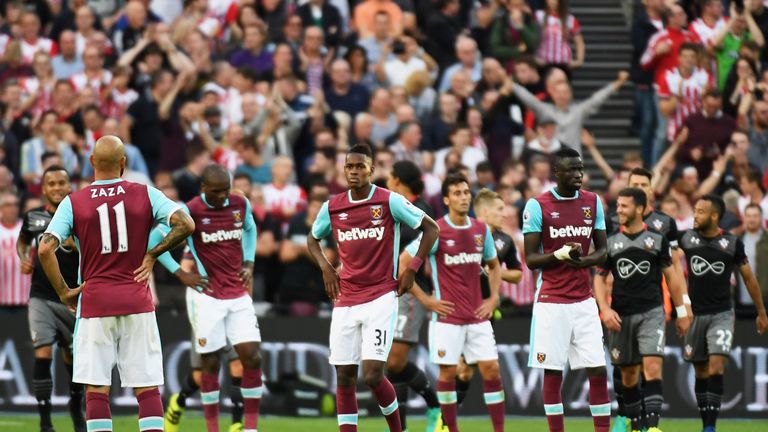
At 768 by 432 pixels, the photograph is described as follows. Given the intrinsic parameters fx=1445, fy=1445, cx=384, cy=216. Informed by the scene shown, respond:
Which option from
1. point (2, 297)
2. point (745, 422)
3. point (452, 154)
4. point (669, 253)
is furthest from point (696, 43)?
point (2, 297)

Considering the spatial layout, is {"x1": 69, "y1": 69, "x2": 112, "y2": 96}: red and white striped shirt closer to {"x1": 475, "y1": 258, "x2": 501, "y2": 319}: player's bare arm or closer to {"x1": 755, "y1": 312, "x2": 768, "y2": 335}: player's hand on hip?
{"x1": 475, "y1": 258, "x2": 501, "y2": 319}: player's bare arm

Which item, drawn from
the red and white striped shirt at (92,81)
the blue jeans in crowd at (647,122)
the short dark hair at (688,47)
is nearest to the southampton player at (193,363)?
the red and white striped shirt at (92,81)

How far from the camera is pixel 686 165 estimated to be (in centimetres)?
2108

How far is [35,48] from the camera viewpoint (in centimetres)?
2217

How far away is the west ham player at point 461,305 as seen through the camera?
46.5 ft

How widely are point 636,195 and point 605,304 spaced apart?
1103 millimetres

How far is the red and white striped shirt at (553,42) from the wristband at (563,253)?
10.7 m

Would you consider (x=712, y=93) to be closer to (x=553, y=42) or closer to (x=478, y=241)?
(x=553, y=42)

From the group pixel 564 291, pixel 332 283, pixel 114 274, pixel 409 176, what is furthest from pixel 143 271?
pixel 564 291

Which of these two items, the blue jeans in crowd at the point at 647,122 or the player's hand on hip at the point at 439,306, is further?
the blue jeans in crowd at the point at 647,122

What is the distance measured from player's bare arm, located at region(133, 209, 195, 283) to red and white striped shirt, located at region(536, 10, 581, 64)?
1254 cm

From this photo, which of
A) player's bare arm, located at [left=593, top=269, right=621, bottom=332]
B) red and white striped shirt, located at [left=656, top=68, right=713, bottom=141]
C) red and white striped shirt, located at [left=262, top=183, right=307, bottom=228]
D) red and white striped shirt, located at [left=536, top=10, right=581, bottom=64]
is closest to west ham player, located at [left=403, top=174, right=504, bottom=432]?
player's bare arm, located at [left=593, top=269, right=621, bottom=332]

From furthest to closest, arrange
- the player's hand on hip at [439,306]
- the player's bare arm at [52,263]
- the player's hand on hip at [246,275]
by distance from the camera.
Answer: the player's hand on hip at [246,275]
the player's hand on hip at [439,306]
the player's bare arm at [52,263]

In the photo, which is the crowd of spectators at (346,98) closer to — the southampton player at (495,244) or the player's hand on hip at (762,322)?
the southampton player at (495,244)
